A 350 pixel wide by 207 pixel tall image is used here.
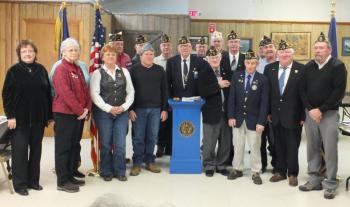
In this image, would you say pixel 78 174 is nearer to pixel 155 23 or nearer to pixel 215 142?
pixel 215 142

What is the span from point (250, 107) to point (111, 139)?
165 centimetres

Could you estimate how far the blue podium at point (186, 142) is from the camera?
5445 mm

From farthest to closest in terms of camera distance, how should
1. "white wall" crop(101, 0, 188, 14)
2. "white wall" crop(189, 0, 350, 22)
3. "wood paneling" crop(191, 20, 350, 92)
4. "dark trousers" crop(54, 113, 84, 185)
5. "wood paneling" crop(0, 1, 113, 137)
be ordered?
"wood paneling" crop(191, 20, 350, 92)
"white wall" crop(189, 0, 350, 22)
"white wall" crop(101, 0, 188, 14)
"wood paneling" crop(0, 1, 113, 137)
"dark trousers" crop(54, 113, 84, 185)

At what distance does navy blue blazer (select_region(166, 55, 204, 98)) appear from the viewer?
5523mm

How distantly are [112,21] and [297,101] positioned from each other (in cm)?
717

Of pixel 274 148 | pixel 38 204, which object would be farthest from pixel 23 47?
pixel 274 148

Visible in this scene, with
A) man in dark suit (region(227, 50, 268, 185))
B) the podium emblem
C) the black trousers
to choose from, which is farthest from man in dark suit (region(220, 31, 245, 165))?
the black trousers

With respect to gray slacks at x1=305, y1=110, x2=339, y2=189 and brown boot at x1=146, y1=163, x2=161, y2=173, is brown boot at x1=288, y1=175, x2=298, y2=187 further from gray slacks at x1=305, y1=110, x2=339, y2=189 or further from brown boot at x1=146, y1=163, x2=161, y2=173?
brown boot at x1=146, y1=163, x2=161, y2=173

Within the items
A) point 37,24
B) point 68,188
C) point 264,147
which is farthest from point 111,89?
point 37,24

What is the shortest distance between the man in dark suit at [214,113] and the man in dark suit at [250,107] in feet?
0.64

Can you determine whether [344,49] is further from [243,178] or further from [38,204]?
[38,204]

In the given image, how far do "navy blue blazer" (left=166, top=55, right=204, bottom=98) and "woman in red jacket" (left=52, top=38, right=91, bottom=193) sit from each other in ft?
3.99

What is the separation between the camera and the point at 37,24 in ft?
25.0

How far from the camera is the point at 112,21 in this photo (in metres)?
11.1
